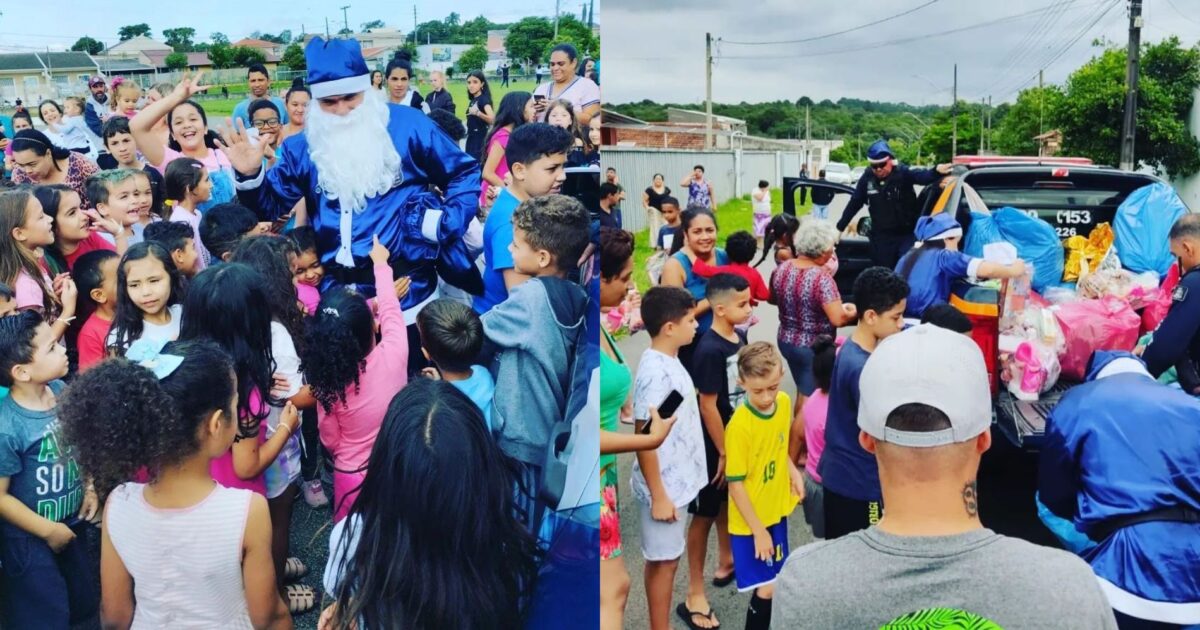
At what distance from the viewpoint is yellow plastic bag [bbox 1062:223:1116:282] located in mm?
4926

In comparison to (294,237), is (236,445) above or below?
below

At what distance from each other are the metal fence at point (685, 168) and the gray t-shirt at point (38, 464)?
4.33 ft

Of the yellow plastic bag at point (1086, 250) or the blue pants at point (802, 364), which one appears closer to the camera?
the blue pants at point (802, 364)

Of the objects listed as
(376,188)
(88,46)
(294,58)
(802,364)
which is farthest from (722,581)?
(88,46)

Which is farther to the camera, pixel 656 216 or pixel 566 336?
pixel 656 216

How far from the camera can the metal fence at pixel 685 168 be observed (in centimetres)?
731

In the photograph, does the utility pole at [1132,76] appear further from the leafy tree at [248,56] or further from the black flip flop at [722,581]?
the leafy tree at [248,56]

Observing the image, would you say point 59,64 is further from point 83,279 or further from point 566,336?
point 566,336

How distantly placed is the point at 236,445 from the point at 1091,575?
5.36ft

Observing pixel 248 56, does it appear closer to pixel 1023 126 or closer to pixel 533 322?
pixel 533 322

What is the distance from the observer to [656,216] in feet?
29.1

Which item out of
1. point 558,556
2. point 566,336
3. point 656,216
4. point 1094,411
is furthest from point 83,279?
point 656,216

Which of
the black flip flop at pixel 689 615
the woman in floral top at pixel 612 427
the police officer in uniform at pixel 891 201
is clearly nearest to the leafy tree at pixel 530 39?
the woman in floral top at pixel 612 427

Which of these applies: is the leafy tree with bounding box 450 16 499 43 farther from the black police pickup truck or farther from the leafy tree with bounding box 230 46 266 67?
the black police pickup truck
